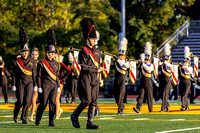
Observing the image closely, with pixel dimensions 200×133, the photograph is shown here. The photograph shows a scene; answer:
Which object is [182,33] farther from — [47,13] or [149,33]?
[47,13]

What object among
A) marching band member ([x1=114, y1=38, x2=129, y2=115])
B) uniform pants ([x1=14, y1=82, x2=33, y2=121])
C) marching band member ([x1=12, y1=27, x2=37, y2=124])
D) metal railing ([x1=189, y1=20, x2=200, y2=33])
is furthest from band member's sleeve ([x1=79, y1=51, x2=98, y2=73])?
metal railing ([x1=189, y1=20, x2=200, y2=33])

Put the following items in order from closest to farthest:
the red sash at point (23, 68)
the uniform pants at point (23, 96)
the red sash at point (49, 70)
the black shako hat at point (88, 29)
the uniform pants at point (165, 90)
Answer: the black shako hat at point (88, 29) → the red sash at point (49, 70) → the uniform pants at point (23, 96) → the red sash at point (23, 68) → the uniform pants at point (165, 90)

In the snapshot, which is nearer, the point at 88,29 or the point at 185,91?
the point at 88,29

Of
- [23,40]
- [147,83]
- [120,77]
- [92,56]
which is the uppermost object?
[23,40]

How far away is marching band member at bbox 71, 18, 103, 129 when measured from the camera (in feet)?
39.1

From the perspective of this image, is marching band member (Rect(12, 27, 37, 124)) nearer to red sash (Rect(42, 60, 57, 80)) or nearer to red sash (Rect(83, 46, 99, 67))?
red sash (Rect(42, 60, 57, 80))

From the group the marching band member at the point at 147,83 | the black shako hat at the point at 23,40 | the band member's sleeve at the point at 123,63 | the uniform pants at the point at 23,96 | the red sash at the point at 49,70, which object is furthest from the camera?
the marching band member at the point at 147,83

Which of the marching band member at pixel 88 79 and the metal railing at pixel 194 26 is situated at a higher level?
the metal railing at pixel 194 26

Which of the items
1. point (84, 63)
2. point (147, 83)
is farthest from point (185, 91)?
point (84, 63)

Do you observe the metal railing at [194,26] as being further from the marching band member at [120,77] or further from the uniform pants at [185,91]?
the marching band member at [120,77]

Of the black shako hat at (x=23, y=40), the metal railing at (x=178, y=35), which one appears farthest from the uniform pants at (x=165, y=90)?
the metal railing at (x=178, y=35)

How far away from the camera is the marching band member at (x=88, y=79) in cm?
1192

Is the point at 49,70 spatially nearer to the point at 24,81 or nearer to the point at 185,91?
the point at 24,81

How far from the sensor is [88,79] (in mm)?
12023
